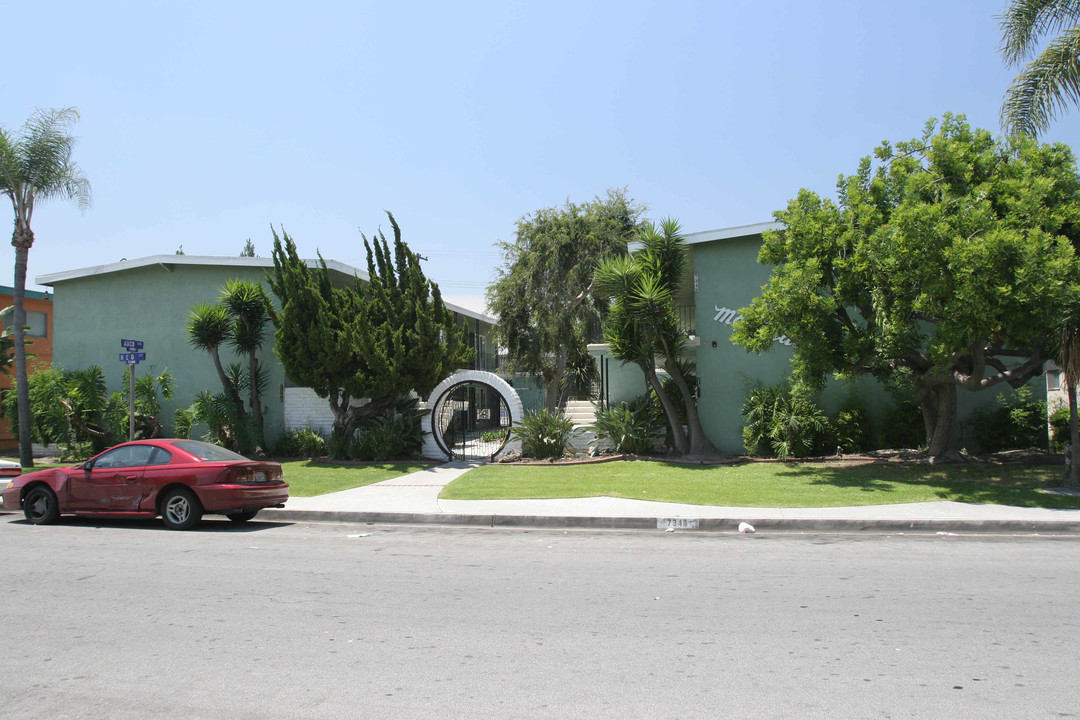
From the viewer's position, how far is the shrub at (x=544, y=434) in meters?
18.6

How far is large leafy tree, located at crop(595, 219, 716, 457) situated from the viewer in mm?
17500

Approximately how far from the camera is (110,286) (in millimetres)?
23656

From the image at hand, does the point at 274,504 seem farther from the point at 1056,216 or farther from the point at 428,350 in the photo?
the point at 1056,216

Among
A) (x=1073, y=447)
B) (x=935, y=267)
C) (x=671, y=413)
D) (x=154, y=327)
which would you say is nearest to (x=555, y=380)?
(x=671, y=413)

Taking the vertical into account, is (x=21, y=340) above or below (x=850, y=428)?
above

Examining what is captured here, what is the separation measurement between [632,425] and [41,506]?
12.0 meters

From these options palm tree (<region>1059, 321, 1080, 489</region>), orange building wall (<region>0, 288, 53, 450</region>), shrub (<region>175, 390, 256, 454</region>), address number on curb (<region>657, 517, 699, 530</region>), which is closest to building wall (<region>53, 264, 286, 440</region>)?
shrub (<region>175, 390, 256, 454</region>)

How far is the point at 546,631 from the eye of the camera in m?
5.86

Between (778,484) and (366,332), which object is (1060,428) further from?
(366,332)

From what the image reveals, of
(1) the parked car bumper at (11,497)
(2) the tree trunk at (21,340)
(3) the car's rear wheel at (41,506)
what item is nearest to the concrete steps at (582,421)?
(3) the car's rear wheel at (41,506)

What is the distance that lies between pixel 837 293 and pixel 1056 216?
3.60 m

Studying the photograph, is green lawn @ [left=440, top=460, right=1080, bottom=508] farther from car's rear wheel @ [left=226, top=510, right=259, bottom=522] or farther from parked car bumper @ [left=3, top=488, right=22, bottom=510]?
parked car bumper @ [left=3, top=488, right=22, bottom=510]

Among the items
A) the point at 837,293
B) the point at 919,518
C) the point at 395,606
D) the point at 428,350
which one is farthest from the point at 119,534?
the point at 837,293

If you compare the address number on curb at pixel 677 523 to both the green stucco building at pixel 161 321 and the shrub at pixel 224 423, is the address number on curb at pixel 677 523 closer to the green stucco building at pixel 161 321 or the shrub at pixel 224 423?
the green stucco building at pixel 161 321
